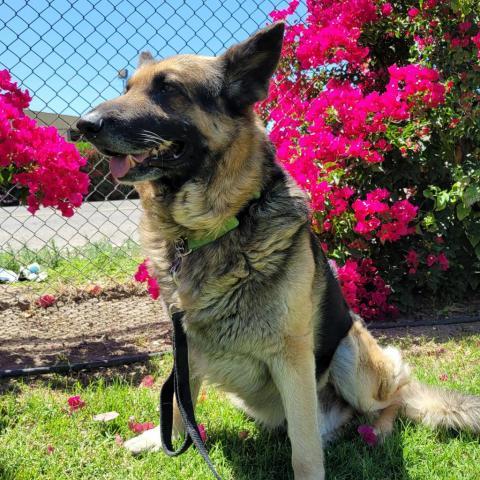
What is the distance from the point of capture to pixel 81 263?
5582 millimetres

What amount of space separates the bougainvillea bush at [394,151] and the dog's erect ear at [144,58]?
150 cm

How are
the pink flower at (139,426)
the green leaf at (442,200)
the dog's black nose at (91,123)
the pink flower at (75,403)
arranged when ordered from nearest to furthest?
1. the dog's black nose at (91,123)
2. the pink flower at (139,426)
3. the pink flower at (75,403)
4. the green leaf at (442,200)

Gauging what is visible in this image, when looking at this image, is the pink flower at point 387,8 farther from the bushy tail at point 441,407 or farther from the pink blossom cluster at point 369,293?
the bushy tail at point 441,407

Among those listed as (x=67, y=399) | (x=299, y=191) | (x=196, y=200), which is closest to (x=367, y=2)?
(x=299, y=191)

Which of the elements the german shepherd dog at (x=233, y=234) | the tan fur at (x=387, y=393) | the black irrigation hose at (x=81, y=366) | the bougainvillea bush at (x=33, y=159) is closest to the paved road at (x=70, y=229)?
the black irrigation hose at (x=81, y=366)

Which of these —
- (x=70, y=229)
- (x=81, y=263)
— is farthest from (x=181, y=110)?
(x=70, y=229)

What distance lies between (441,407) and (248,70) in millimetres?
1826

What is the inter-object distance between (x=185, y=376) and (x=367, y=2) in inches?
133

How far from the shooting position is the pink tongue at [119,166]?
2.03 meters

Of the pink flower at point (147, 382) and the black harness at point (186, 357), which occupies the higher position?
the black harness at point (186, 357)

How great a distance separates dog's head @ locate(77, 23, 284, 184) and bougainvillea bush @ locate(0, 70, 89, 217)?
0.78 meters

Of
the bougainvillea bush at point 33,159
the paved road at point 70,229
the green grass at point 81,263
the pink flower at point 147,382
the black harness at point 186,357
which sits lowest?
the paved road at point 70,229

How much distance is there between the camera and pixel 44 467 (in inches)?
84.2

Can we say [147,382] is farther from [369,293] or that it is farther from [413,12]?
[413,12]
